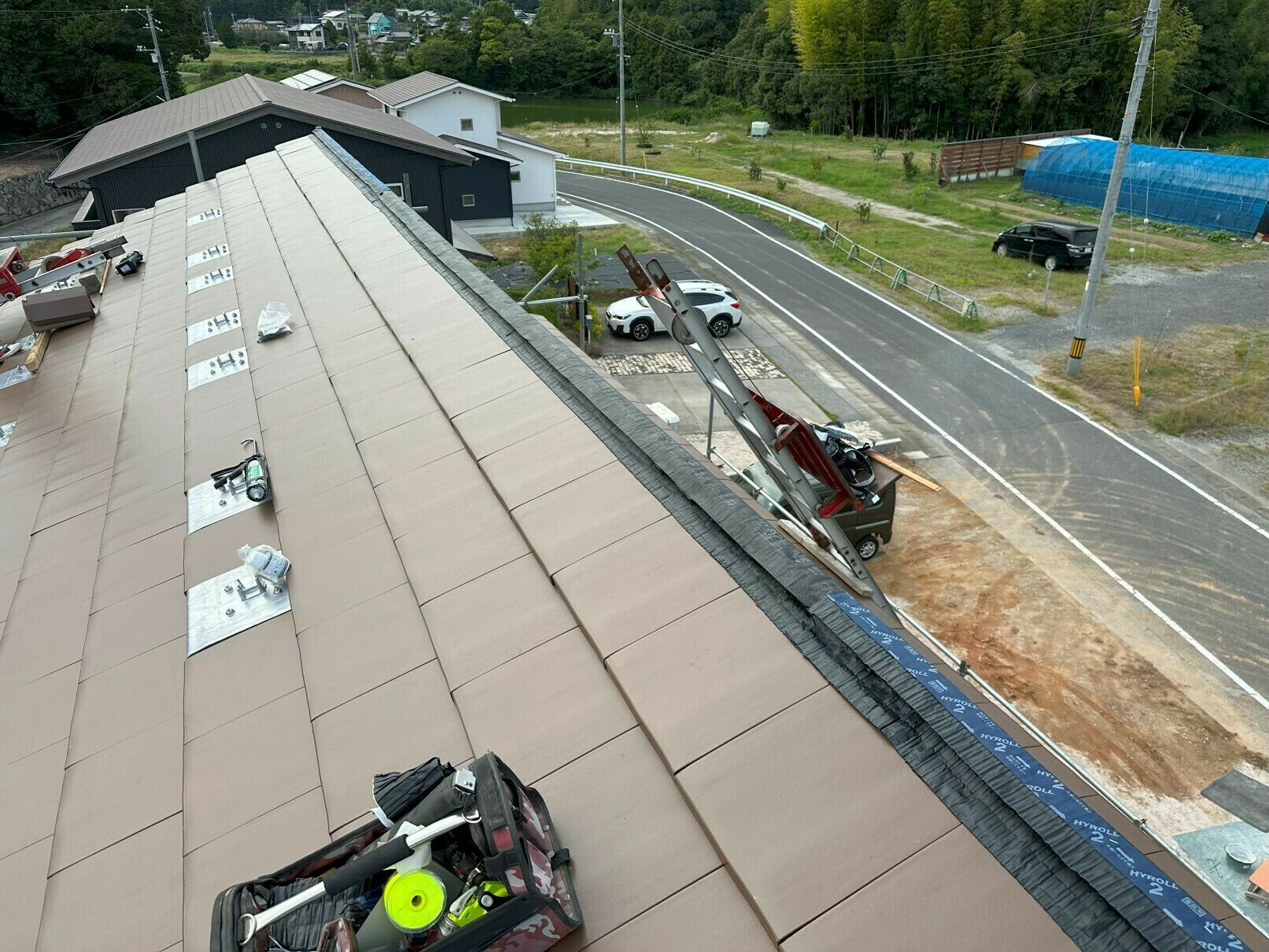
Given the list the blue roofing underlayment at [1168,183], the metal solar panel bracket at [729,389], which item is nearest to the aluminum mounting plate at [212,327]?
the metal solar panel bracket at [729,389]

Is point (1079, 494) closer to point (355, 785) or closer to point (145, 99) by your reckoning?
point (355, 785)

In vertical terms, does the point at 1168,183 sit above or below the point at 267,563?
below

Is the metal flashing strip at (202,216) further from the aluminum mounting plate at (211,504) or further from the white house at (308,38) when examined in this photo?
the white house at (308,38)

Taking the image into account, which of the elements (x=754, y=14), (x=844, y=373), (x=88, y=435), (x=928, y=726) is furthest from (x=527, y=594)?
(x=754, y=14)

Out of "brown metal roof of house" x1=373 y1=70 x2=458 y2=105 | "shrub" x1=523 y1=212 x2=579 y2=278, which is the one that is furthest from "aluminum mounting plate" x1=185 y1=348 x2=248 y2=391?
"brown metal roof of house" x1=373 y1=70 x2=458 y2=105

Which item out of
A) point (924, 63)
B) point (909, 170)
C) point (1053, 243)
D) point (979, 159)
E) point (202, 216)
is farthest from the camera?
point (924, 63)

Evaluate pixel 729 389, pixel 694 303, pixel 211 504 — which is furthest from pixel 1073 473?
pixel 211 504

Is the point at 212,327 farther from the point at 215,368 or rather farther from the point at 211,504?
the point at 211,504
